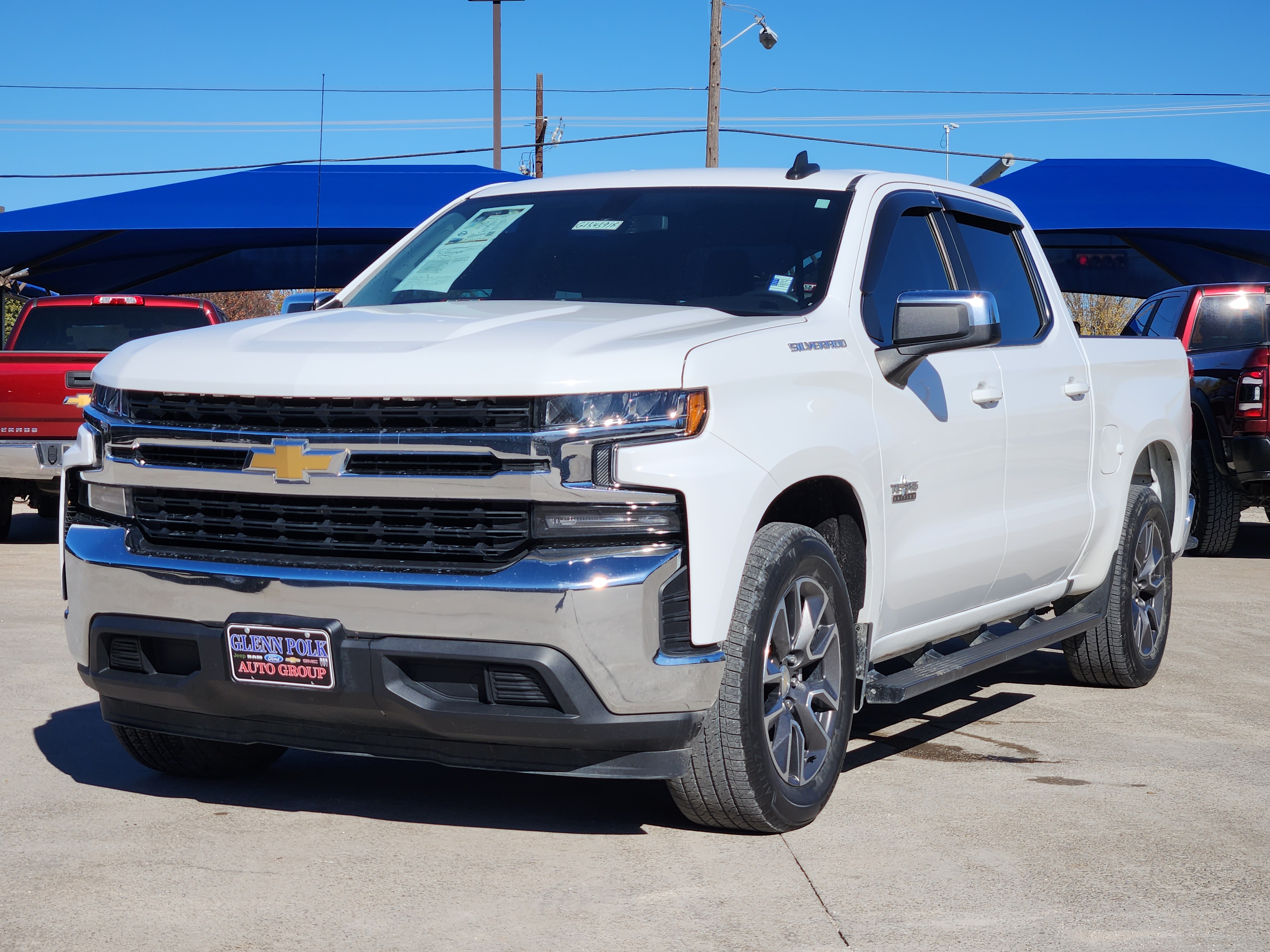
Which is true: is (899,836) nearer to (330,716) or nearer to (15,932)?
(330,716)

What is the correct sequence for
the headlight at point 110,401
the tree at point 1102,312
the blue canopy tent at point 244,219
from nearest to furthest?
the headlight at point 110,401, the blue canopy tent at point 244,219, the tree at point 1102,312

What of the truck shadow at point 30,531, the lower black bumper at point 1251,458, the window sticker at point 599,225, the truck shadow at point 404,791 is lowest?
the truck shadow at point 30,531

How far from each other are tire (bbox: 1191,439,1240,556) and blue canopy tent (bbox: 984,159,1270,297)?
800cm

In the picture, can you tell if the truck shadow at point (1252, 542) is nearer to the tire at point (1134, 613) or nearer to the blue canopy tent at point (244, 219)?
the tire at point (1134, 613)

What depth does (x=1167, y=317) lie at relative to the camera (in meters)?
13.3

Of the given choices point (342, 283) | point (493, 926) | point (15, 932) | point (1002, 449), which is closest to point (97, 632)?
point (15, 932)

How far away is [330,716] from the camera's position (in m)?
3.99

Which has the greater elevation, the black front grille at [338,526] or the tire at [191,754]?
the black front grille at [338,526]

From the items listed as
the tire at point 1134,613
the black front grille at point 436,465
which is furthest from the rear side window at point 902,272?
the tire at point 1134,613

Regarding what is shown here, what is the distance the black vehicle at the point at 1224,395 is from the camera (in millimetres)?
10984

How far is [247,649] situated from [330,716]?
27 centimetres

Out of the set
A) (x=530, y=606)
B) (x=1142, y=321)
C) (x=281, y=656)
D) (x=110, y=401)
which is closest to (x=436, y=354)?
(x=530, y=606)

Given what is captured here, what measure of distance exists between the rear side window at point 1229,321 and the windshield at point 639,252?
841cm

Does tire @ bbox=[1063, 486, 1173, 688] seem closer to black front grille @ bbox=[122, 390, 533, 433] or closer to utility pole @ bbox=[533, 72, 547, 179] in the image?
black front grille @ bbox=[122, 390, 533, 433]
